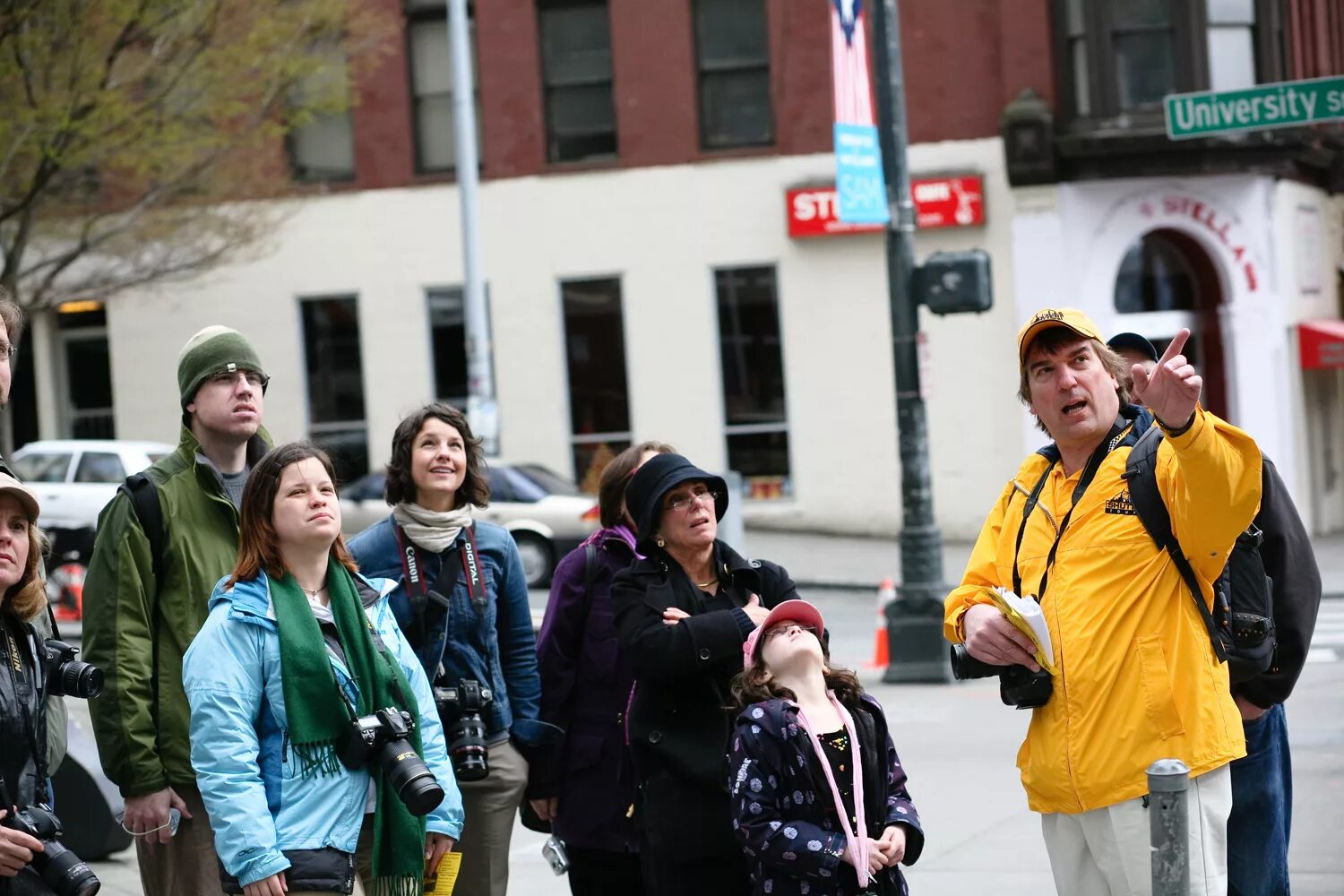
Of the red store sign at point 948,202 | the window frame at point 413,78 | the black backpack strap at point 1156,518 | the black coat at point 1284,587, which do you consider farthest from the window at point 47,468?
the black backpack strap at point 1156,518

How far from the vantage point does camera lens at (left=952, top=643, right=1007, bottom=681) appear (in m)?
4.59

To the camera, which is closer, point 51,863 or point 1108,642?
point 51,863

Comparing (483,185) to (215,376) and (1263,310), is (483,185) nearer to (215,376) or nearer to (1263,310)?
(1263,310)

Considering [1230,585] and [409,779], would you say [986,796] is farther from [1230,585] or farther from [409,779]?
[409,779]

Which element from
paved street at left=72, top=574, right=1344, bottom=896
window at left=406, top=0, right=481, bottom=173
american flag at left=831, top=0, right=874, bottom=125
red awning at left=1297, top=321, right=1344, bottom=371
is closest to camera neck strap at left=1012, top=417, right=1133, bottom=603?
paved street at left=72, top=574, right=1344, bottom=896

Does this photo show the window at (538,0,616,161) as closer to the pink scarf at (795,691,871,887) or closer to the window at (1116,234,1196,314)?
the window at (1116,234,1196,314)

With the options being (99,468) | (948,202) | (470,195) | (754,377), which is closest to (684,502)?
(470,195)

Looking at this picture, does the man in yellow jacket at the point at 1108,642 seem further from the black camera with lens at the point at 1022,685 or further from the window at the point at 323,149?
the window at the point at 323,149

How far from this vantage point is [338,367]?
26.3 meters

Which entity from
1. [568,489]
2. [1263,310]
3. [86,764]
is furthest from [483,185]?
[86,764]

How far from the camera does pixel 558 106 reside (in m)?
25.3

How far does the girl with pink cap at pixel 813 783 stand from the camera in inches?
175

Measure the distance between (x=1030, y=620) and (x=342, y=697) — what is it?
1691 millimetres

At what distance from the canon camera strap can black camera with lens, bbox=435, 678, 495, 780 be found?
0.23 metres
